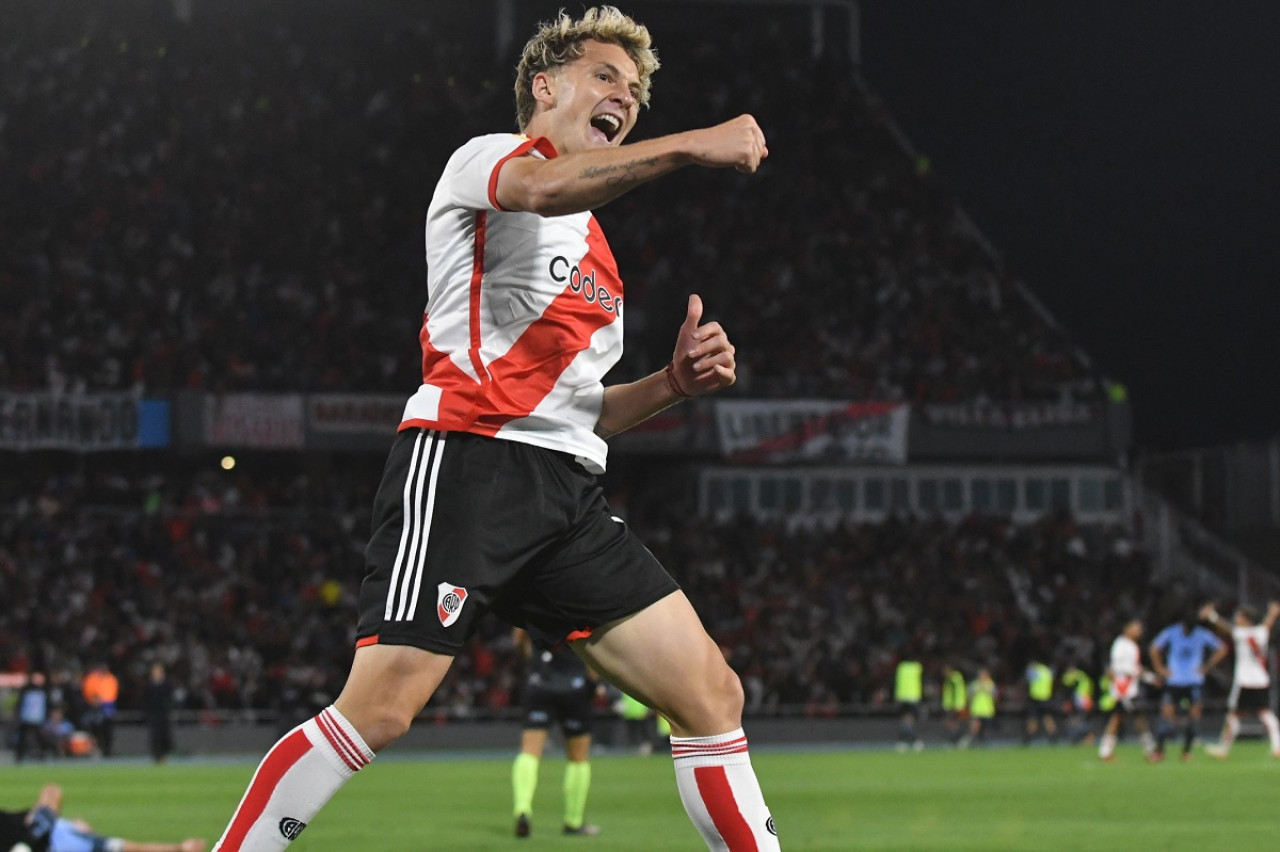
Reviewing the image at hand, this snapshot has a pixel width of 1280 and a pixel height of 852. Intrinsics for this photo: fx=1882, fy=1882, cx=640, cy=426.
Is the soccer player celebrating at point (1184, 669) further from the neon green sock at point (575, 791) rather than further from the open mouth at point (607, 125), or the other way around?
the open mouth at point (607, 125)

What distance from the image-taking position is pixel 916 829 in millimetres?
13727

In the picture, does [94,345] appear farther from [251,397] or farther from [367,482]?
[367,482]

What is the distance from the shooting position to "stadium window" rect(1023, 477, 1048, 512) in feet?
140

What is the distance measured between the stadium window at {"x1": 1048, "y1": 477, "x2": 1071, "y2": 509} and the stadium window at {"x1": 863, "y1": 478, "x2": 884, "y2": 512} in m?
3.90

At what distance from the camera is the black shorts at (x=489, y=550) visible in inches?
196

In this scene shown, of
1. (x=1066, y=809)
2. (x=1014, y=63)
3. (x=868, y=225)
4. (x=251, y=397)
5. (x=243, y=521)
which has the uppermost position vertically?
(x=1014, y=63)

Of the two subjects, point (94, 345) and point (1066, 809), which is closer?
point (1066, 809)

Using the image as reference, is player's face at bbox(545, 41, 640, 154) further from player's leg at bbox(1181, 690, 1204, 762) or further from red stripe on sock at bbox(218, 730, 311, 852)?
player's leg at bbox(1181, 690, 1204, 762)

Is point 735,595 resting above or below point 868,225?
below

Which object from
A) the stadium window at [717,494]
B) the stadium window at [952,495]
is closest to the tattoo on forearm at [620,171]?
the stadium window at [717,494]

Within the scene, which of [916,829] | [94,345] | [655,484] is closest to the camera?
[916,829]

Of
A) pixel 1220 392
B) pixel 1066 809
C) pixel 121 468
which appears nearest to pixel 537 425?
pixel 1066 809

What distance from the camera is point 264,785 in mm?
4902

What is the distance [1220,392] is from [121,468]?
23.1 m
